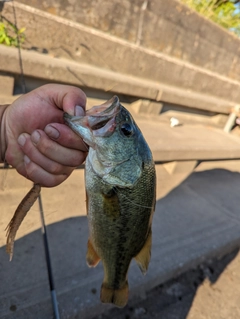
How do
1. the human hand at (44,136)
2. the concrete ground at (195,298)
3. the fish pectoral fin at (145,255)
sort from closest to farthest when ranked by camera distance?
the human hand at (44,136), the fish pectoral fin at (145,255), the concrete ground at (195,298)

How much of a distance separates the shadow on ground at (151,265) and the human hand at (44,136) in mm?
925

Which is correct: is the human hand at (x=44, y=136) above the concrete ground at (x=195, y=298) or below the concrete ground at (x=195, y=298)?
above

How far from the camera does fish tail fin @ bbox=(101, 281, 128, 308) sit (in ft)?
5.07

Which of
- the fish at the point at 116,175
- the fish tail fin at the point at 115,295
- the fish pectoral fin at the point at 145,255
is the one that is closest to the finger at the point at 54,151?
→ the fish at the point at 116,175

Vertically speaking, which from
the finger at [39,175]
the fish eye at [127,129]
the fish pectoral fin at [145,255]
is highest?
the fish eye at [127,129]

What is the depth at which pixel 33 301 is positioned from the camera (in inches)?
69.3

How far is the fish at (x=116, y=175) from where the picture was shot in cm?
121

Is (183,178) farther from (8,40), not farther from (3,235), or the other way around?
(8,40)

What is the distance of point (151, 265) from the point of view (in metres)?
2.41

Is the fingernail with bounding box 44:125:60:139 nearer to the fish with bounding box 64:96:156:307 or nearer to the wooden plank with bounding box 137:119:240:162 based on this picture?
the fish with bounding box 64:96:156:307

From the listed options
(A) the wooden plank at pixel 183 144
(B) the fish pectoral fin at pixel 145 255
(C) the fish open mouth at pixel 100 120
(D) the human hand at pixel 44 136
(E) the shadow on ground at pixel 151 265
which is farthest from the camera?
(A) the wooden plank at pixel 183 144

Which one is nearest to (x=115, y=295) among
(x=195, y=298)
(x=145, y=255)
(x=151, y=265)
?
(x=145, y=255)

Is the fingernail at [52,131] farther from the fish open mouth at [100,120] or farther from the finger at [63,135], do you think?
the fish open mouth at [100,120]

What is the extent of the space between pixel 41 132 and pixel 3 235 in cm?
133
